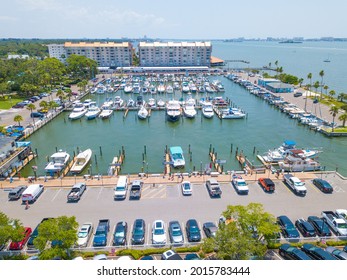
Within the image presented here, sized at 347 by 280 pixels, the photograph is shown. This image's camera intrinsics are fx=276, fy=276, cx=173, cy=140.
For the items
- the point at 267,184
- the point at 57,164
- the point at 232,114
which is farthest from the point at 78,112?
the point at 267,184

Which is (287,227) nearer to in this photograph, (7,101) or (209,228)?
(209,228)

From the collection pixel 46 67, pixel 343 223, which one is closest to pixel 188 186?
pixel 343 223

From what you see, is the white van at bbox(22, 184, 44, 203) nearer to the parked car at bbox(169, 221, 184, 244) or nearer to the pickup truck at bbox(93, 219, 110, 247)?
the pickup truck at bbox(93, 219, 110, 247)

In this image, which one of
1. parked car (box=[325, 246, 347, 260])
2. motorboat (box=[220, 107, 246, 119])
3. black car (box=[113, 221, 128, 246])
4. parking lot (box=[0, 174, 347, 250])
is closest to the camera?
parked car (box=[325, 246, 347, 260])

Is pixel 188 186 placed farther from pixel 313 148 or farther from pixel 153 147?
pixel 313 148

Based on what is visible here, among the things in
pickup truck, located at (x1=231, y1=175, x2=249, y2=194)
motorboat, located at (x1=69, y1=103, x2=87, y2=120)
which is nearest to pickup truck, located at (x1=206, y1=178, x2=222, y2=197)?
pickup truck, located at (x1=231, y1=175, x2=249, y2=194)

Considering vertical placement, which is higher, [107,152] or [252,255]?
[252,255]
